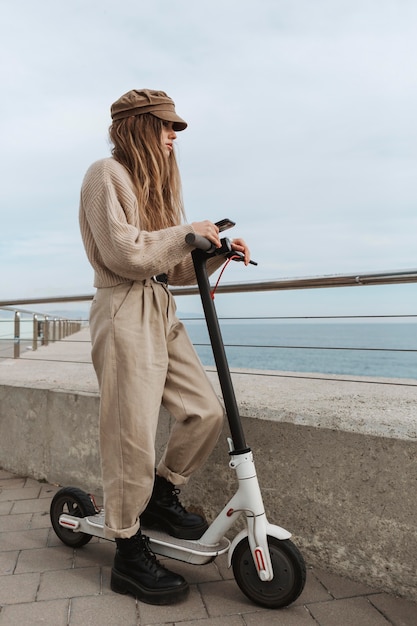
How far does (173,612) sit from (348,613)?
636mm

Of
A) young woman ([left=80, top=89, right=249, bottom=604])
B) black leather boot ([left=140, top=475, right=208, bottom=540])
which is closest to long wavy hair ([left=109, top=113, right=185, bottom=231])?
young woman ([left=80, top=89, right=249, bottom=604])

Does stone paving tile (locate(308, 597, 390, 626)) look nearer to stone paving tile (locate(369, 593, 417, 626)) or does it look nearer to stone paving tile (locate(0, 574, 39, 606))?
stone paving tile (locate(369, 593, 417, 626))

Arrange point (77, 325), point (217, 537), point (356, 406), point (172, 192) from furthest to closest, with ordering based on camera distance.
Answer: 1. point (77, 325)
2. point (356, 406)
3. point (172, 192)
4. point (217, 537)

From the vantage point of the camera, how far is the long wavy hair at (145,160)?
2.19 meters

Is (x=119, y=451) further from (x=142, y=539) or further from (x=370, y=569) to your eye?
(x=370, y=569)

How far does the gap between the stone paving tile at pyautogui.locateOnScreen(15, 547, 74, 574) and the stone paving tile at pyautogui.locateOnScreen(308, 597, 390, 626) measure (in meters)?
1.08

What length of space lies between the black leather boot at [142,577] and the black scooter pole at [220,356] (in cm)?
57

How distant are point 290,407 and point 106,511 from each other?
910mm

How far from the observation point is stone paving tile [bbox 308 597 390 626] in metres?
1.97

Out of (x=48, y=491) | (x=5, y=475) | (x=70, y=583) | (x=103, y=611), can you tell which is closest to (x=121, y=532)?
(x=103, y=611)

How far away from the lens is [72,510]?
259 centimetres

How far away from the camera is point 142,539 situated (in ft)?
7.21

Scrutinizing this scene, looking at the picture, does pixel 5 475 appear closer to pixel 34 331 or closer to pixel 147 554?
pixel 147 554

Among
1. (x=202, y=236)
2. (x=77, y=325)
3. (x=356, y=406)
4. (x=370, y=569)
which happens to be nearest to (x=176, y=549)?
(x=370, y=569)
